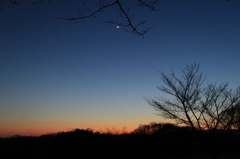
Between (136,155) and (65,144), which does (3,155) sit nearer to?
(65,144)

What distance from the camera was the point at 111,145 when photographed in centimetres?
1667

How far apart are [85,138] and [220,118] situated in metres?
12.7

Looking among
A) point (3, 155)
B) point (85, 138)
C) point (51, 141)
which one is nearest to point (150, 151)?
point (85, 138)

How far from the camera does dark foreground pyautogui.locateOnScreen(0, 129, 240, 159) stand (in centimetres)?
1441

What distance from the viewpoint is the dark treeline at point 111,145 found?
47.4ft

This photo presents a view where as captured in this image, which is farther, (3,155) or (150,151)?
(150,151)

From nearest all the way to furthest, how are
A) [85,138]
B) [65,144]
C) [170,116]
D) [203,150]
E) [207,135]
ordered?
[170,116] < [207,135] < [65,144] < [85,138] < [203,150]

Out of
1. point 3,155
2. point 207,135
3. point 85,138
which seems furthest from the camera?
point 85,138

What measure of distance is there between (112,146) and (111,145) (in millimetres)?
151

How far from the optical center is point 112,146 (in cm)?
1667

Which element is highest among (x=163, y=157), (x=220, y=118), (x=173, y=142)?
(x=220, y=118)

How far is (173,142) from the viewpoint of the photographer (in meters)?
18.7

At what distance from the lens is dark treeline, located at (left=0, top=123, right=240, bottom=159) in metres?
14.5

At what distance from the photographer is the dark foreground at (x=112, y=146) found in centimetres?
1441
